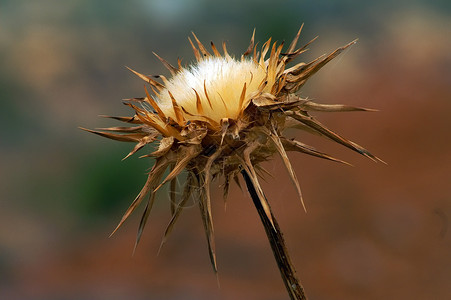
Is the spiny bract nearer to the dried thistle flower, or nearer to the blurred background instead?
the dried thistle flower

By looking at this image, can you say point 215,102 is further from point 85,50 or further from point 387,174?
point 85,50

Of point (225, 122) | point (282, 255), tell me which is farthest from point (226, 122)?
point (282, 255)

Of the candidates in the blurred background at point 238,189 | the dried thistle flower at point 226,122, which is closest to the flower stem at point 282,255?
the dried thistle flower at point 226,122

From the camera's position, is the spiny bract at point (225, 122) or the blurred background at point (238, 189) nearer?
the spiny bract at point (225, 122)

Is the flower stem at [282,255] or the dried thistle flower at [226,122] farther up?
the dried thistle flower at [226,122]

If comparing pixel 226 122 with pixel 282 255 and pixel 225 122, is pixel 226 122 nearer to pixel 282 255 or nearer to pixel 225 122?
pixel 225 122

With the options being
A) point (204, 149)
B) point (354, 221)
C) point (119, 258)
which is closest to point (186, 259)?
point (119, 258)

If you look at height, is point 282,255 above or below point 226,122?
below

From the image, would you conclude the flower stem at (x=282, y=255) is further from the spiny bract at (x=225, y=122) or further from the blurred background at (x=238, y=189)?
the blurred background at (x=238, y=189)

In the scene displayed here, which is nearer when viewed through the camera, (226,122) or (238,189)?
(226,122)
